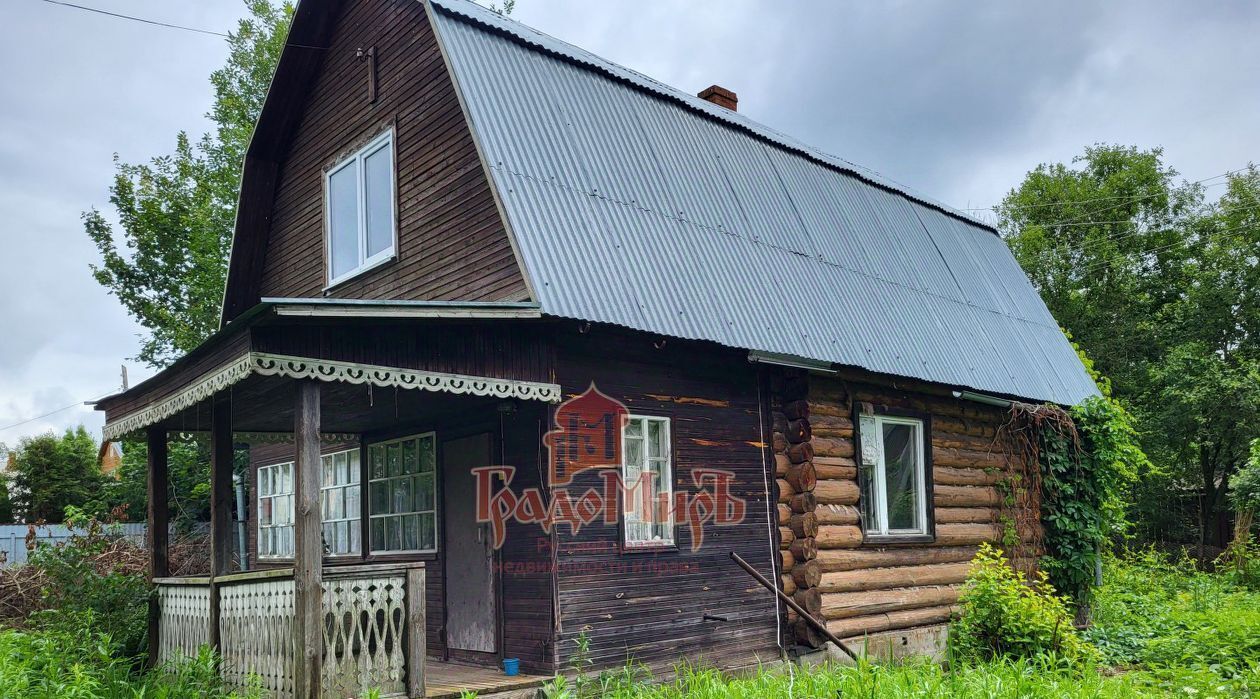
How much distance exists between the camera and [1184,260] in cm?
3409

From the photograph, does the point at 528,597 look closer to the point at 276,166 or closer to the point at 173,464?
the point at 276,166

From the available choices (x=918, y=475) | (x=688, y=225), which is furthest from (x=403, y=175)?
(x=918, y=475)

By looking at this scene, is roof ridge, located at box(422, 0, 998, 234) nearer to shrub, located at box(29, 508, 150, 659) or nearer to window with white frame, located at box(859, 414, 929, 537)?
window with white frame, located at box(859, 414, 929, 537)

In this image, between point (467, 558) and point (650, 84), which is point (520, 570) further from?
point (650, 84)

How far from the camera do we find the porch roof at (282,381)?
6.92 metres

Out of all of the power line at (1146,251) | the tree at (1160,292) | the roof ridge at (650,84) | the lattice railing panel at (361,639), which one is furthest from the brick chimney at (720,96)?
the power line at (1146,251)

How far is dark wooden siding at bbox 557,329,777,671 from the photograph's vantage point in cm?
877

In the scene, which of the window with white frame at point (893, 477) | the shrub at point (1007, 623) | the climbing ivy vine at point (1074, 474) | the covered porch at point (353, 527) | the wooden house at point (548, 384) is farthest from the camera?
the climbing ivy vine at point (1074, 474)

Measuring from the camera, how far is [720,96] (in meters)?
15.8

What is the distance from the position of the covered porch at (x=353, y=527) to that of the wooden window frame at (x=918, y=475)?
14.6 ft

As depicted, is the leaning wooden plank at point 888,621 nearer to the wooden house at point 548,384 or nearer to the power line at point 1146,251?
the wooden house at point 548,384

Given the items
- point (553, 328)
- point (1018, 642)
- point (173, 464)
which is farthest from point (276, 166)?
point (173, 464)

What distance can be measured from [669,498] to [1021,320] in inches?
356

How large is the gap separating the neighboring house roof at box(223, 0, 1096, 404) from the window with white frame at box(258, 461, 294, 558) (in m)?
3.30
